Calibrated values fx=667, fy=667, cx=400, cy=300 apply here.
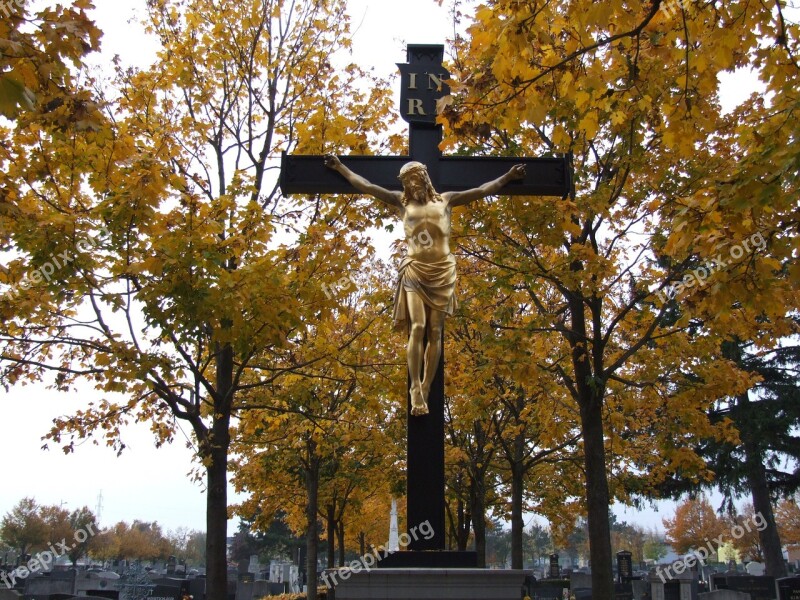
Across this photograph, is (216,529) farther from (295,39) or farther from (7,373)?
(295,39)

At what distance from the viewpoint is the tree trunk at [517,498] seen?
52.4 feet

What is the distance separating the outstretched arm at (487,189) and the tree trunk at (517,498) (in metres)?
11.4

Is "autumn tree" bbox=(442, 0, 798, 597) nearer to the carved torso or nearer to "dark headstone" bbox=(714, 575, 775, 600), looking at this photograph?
the carved torso

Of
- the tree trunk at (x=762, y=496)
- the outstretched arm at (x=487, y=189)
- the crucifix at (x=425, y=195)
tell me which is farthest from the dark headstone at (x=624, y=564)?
the outstretched arm at (x=487, y=189)

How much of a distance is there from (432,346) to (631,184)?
6.66m

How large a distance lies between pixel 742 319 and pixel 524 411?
5.96 m

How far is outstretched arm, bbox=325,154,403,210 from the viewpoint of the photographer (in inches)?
222

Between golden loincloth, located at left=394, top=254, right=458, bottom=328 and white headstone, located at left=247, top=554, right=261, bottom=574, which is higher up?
golden loincloth, located at left=394, top=254, right=458, bottom=328

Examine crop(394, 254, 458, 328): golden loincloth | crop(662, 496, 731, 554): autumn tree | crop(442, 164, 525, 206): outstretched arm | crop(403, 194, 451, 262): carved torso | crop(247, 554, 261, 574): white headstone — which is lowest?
crop(247, 554, 261, 574): white headstone

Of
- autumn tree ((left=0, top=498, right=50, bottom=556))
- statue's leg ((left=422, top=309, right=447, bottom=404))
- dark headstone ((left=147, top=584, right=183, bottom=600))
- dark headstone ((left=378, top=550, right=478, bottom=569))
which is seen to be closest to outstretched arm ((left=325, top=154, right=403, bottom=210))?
statue's leg ((left=422, top=309, right=447, bottom=404))

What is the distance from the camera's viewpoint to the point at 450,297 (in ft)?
16.8

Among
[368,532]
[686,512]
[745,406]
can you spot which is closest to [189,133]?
[745,406]

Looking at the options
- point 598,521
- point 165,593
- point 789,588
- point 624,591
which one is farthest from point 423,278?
point 624,591

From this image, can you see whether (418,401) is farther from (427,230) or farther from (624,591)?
(624,591)
